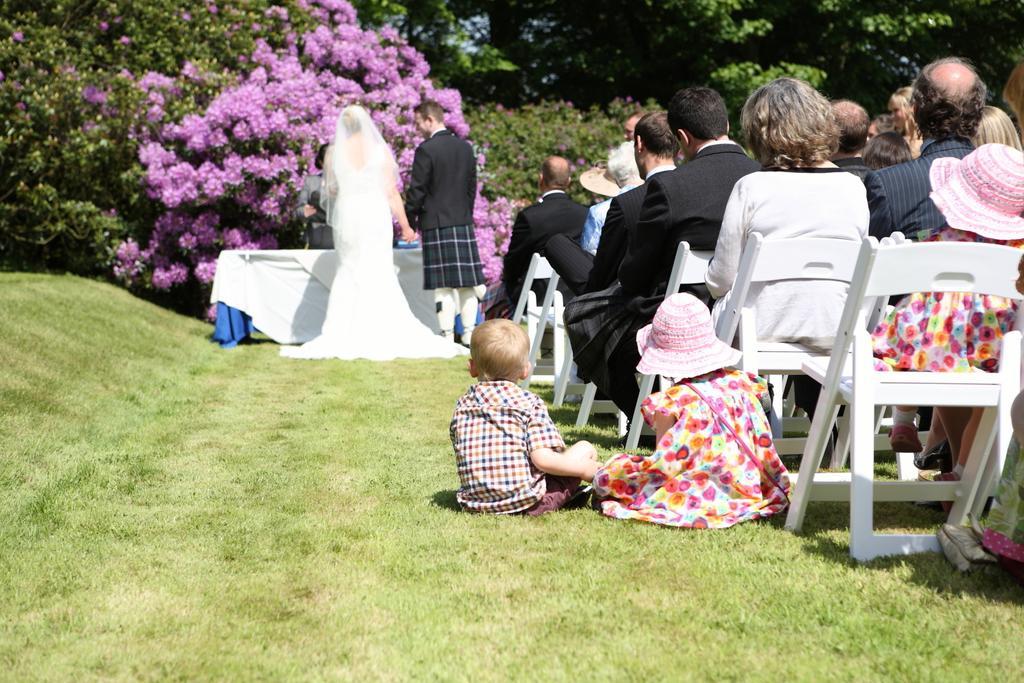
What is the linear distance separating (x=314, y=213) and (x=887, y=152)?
21.1ft

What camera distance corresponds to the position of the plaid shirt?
4.39m

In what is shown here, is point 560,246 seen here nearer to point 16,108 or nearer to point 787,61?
point 16,108

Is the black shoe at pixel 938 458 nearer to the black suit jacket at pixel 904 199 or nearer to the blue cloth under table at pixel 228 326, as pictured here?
the black suit jacket at pixel 904 199

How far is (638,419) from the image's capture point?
18.5ft

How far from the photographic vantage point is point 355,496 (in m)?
4.84

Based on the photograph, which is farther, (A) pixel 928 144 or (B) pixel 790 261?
(A) pixel 928 144

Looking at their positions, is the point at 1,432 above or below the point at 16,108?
below

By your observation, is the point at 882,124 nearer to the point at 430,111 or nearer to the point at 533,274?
the point at 533,274

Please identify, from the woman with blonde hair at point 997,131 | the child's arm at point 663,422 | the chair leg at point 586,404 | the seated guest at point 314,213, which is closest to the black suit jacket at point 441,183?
the seated guest at point 314,213

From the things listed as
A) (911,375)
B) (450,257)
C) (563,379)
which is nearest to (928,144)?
(911,375)

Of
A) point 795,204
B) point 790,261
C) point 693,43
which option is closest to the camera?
point 790,261

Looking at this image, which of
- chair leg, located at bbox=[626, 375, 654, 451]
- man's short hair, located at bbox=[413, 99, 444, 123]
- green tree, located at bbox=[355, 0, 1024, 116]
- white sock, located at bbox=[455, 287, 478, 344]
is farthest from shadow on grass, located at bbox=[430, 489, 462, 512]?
green tree, located at bbox=[355, 0, 1024, 116]

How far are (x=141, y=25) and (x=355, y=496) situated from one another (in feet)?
34.1

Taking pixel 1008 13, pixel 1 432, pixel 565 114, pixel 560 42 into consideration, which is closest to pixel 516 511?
pixel 1 432
